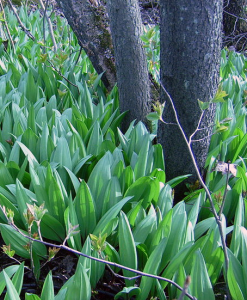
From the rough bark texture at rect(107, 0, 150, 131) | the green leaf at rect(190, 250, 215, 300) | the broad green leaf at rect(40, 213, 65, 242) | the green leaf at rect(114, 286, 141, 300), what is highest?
the rough bark texture at rect(107, 0, 150, 131)

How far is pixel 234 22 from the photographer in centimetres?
557

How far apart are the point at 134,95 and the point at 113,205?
3.34 ft

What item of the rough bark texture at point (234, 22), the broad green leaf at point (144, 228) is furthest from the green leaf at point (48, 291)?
the rough bark texture at point (234, 22)

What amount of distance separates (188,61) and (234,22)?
4.22m

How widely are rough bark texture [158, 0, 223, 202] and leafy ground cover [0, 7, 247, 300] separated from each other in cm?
12

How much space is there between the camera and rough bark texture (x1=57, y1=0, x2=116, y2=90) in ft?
9.43

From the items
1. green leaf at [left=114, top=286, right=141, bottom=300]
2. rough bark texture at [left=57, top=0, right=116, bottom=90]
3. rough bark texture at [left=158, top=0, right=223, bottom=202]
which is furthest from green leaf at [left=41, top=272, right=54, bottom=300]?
rough bark texture at [left=57, top=0, right=116, bottom=90]

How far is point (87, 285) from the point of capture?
3.91 ft

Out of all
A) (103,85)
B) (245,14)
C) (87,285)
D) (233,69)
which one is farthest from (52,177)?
(245,14)

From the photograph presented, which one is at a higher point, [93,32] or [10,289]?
[93,32]

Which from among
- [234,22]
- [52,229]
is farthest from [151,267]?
[234,22]

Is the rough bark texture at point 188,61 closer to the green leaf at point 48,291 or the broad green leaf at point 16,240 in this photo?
the broad green leaf at point 16,240

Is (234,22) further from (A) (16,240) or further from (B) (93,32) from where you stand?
(A) (16,240)

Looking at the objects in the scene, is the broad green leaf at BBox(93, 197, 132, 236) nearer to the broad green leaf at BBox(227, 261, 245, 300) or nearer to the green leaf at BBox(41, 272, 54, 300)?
the green leaf at BBox(41, 272, 54, 300)
